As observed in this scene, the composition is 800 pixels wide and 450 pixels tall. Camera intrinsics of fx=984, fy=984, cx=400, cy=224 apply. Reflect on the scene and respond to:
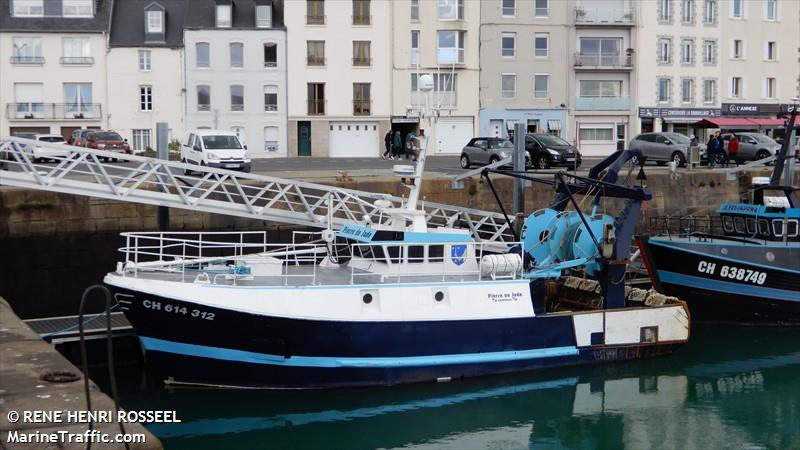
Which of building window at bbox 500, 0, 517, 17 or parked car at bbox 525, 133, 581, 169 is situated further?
building window at bbox 500, 0, 517, 17

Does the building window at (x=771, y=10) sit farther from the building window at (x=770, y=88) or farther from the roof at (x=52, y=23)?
the roof at (x=52, y=23)

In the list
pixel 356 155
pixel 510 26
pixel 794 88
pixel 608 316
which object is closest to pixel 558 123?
pixel 510 26

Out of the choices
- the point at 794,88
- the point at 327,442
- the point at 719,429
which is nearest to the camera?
the point at 327,442

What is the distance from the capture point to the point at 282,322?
14.7 m

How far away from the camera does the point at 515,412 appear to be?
598 inches

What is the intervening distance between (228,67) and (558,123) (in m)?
15.1

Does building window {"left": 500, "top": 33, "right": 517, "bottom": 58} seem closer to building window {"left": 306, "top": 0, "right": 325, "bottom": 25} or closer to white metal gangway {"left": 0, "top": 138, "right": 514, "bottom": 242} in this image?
building window {"left": 306, "top": 0, "right": 325, "bottom": 25}

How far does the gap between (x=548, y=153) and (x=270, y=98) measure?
17.4 metres

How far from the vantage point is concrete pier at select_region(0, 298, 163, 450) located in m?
9.27

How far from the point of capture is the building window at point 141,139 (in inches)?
1690

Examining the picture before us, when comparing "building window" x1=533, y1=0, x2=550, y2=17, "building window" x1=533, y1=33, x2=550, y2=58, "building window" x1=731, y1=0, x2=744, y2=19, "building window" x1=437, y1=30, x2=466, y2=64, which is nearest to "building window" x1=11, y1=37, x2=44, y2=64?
"building window" x1=437, y1=30, x2=466, y2=64

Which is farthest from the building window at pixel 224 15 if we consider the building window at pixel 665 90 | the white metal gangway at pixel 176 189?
the white metal gangway at pixel 176 189

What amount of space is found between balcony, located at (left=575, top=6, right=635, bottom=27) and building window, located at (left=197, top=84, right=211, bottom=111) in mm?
17060

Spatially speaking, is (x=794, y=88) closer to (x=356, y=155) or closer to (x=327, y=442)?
(x=356, y=155)
